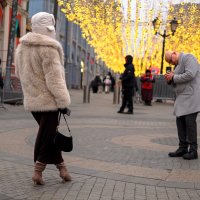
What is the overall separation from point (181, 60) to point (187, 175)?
198 centimetres

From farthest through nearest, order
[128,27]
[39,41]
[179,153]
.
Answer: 1. [128,27]
2. [179,153]
3. [39,41]

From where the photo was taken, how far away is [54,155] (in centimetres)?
534

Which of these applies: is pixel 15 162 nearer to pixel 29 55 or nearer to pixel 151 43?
pixel 29 55

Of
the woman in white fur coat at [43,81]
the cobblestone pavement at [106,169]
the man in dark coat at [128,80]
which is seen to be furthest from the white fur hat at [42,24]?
the man in dark coat at [128,80]

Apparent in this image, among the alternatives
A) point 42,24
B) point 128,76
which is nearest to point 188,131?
point 42,24

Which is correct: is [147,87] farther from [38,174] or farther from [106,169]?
[38,174]

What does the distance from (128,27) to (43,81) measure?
23582 mm

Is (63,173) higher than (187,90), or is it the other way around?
(187,90)

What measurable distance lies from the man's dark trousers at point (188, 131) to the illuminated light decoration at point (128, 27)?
1653cm

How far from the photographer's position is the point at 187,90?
7.14 meters

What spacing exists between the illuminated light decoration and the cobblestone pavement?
1490cm

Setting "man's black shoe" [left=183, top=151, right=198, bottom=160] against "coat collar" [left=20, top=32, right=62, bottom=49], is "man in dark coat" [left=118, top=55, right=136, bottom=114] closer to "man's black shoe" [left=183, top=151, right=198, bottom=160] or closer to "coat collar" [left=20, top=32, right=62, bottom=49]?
"man's black shoe" [left=183, top=151, right=198, bottom=160]

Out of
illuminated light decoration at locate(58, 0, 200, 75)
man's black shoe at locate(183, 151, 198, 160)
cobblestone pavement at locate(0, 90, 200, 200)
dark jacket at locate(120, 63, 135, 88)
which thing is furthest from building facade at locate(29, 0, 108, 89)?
man's black shoe at locate(183, 151, 198, 160)

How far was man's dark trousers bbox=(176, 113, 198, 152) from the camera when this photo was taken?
7114 mm
